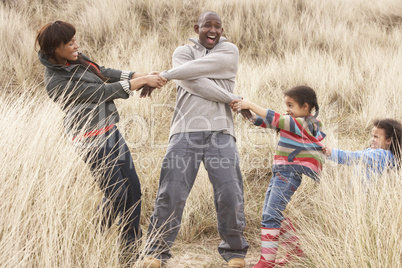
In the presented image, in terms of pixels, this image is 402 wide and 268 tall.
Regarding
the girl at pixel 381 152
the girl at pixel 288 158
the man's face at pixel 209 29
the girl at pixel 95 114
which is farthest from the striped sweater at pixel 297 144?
the girl at pixel 95 114

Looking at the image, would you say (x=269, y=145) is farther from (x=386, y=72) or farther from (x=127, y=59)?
(x=127, y=59)

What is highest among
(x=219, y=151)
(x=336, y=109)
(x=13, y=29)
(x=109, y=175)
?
(x=13, y=29)

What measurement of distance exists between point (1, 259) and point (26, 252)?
4.9 inches

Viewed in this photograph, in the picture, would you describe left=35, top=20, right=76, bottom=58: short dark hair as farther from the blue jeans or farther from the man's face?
the blue jeans

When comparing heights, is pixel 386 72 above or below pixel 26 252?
above

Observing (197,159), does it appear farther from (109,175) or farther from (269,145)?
(269,145)

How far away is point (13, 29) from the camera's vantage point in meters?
7.43

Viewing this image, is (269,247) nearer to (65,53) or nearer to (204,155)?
(204,155)

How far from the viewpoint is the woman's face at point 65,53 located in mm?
2521

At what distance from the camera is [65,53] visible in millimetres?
2541

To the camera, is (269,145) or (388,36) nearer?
(269,145)

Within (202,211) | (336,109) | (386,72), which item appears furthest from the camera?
(386,72)

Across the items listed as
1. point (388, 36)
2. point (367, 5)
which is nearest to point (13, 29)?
point (388, 36)

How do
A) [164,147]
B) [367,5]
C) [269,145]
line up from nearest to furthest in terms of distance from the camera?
[269,145] → [164,147] → [367,5]
